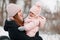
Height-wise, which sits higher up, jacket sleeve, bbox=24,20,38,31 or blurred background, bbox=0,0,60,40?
jacket sleeve, bbox=24,20,38,31

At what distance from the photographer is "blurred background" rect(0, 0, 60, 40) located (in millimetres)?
1923

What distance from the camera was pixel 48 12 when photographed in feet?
6.50

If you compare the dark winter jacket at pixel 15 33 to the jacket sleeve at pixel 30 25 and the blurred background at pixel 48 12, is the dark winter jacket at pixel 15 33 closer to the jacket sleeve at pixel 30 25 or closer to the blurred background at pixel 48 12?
the jacket sleeve at pixel 30 25

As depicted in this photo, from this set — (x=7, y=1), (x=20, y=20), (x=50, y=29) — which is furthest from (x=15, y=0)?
(x=20, y=20)

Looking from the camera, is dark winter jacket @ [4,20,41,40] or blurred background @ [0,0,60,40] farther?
blurred background @ [0,0,60,40]

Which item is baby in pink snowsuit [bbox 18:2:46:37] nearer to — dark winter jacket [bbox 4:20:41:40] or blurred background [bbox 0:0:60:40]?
dark winter jacket [bbox 4:20:41:40]

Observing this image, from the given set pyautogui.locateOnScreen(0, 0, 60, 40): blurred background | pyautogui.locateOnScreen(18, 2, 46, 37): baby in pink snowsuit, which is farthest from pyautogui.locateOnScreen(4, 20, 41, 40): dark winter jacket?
pyautogui.locateOnScreen(0, 0, 60, 40): blurred background

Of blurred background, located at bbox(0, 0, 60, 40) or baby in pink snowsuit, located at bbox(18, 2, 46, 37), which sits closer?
baby in pink snowsuit, located at bbox(18, 2, 46, 37)

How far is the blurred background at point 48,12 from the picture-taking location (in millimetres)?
1923

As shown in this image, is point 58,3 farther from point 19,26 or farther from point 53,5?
point 19,26

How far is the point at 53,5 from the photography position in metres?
1.96

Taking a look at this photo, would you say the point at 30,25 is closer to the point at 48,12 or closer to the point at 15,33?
the point at 15,33

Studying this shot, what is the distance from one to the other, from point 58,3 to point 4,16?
2.05 ft

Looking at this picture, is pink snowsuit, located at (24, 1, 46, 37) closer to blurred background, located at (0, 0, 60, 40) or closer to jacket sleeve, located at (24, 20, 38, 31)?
jacket sleeve, located at (24, 20, 38, 31)
